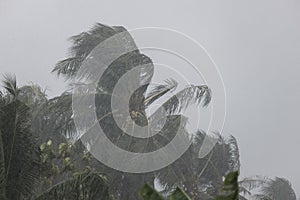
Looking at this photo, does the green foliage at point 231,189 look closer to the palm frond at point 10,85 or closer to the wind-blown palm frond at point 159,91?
the palm frond at point 10,85

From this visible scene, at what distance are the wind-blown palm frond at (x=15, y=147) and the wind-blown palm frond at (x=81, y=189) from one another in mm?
365

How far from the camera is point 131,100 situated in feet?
49.5

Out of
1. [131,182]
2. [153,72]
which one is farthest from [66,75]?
[131,182]

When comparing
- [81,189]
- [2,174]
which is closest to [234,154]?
[81,189]

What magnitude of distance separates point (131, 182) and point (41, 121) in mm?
2972

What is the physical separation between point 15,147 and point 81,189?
127 cm

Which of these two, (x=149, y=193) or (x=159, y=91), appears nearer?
(x=149, y=193)

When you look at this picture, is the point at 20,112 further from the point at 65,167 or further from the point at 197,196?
the point at 197,196

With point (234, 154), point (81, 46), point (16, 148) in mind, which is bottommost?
point (234, 154)

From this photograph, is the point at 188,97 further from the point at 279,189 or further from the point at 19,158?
the point at 279,189

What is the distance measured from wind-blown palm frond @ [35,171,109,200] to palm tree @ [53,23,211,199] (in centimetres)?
494

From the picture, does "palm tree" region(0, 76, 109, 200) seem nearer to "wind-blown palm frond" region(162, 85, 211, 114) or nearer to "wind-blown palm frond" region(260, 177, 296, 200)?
"wind-blown palm frond" region(162, 85, 211, 114)

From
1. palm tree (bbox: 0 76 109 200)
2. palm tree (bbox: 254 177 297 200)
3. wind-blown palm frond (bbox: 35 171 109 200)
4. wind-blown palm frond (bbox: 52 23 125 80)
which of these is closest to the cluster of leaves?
palm tree (bbox: 0 76 109 200)

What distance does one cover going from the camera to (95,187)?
355 inches
